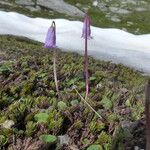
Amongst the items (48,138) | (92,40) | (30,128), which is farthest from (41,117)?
(92,40)

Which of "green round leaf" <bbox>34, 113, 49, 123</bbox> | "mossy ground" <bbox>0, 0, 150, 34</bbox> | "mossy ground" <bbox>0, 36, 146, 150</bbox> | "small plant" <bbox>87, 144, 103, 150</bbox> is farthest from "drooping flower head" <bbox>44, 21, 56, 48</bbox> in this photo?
"mossy ground" <bbox>0, 0, 150, 34</bbox>

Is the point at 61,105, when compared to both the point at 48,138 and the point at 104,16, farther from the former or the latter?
the point at 104,16

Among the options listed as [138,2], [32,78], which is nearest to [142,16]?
[138,2]

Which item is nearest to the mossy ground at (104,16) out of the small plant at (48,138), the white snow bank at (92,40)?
the white snow bank at (92,40)

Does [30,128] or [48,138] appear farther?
[30,128]

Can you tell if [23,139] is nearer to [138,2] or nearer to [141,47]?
[141,47]

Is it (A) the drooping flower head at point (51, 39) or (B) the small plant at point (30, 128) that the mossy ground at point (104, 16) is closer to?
(A) the drooping flower head at point (51, 39)
